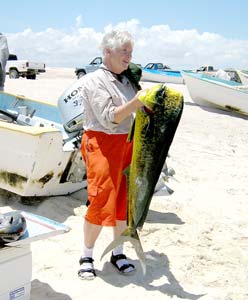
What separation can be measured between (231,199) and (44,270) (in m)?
3.22

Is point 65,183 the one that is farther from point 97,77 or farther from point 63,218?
point 97,77

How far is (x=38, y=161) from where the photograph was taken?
4.57m

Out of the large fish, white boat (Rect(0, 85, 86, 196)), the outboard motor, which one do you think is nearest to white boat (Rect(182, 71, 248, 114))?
the outboard motor

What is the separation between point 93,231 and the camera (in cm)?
351

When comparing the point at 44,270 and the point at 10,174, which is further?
the point at 10,174

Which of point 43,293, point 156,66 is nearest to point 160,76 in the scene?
point 156,66

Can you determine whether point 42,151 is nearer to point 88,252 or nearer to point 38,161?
point 38,161

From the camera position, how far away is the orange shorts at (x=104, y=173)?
11.0 ft

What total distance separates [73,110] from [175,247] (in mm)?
2042

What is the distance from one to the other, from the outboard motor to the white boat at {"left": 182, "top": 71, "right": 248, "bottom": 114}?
36.2 ft

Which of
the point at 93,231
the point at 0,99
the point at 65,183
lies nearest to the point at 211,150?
the point at 0,99

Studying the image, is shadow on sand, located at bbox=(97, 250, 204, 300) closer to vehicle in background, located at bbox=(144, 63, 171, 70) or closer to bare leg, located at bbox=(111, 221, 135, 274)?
bare leg, located at bbox=(111, 221, 135, 274)

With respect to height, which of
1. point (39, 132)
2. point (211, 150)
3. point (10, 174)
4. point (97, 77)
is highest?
point (97, 77)

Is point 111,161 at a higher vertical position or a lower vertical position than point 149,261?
higher
